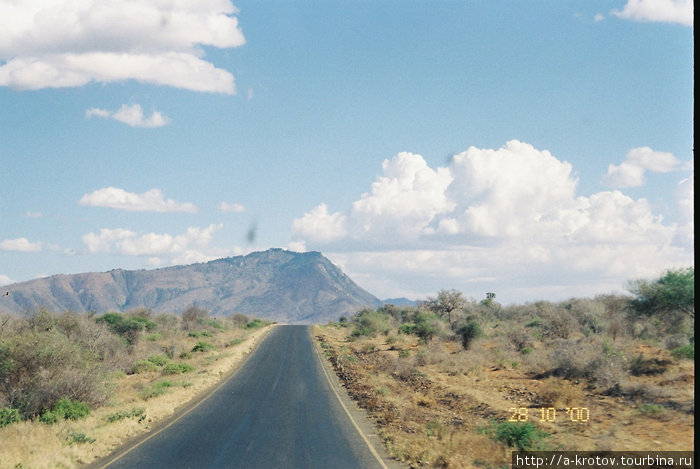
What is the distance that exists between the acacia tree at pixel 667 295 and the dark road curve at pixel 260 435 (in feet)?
52.1

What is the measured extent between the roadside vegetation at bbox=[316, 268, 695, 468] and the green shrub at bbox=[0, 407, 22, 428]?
11714 mm

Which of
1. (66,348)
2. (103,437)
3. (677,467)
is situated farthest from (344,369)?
(677,467)

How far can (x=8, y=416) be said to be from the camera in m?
18.0

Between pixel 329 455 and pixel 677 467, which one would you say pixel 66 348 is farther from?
pixel 677 467

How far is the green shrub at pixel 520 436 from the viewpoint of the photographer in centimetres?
1384

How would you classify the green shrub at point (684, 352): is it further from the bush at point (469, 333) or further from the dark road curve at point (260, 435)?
the bush at point (469, 333)

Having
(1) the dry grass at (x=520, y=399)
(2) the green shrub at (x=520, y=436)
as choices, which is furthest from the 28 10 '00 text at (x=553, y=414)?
(2) the green shrub at (x=520, y=436)

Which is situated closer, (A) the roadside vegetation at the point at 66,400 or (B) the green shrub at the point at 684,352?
(A) the roadside vegetation at the point at 66,400

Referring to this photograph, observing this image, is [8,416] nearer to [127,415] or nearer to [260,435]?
[127,415]

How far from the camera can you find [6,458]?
1337 centimetres

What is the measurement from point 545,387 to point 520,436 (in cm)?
1086

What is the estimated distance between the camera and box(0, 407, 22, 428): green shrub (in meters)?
17.7

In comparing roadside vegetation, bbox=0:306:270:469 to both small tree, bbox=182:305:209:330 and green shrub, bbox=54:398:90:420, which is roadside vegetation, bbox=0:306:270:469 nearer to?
green shrub, bbox=54:398:90:420

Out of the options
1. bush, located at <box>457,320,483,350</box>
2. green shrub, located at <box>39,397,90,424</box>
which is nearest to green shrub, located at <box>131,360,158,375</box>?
green shrub, located at <box>39,397,90,424</box>
